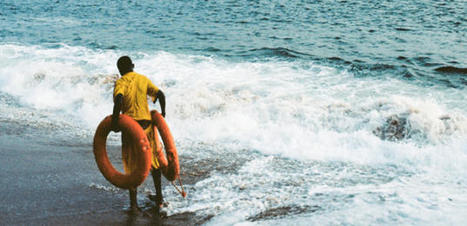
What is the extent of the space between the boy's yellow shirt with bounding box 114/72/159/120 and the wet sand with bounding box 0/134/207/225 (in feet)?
3.79

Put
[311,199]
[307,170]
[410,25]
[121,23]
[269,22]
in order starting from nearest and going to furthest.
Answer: [311,199]
[307,170]
[410,25]
[269,22]
[121,23]

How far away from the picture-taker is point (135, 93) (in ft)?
14.1

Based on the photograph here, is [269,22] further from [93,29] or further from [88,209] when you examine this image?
[88,209]

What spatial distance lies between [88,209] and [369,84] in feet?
28.0

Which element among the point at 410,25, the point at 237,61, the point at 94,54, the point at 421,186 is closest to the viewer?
the point at 421,186

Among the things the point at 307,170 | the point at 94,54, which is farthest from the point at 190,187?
the point at 94,54

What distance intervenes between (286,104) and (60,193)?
5382 mm

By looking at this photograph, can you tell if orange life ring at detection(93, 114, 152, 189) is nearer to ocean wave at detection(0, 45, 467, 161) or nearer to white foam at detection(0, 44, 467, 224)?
white foam at detection(0, 44, 467, 224)

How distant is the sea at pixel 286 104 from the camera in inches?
199

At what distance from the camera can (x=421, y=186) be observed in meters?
5.36

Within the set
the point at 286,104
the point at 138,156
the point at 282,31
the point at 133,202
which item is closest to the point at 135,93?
the point at 138,156

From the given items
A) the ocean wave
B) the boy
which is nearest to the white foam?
the ocean wave

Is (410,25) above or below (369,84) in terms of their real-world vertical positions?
above

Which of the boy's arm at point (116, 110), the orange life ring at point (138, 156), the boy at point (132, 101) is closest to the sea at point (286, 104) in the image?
the orange life ring at point (138, 156)
